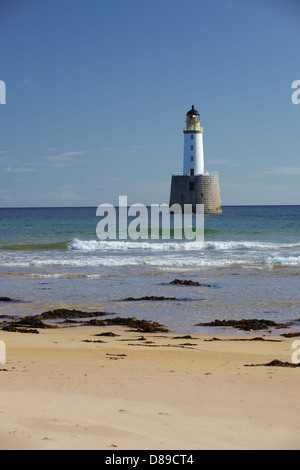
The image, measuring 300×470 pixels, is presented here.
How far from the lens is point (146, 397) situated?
5.38 meters

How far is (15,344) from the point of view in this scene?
28.2 feet

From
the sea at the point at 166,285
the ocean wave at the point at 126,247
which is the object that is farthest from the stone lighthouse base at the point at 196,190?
the sea at the point at 166,285

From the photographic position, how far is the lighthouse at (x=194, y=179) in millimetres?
61406

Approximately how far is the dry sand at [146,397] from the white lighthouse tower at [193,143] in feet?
177

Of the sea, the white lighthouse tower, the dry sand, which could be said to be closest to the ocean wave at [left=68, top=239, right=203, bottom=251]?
the sea

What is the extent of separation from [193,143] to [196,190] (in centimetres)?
542

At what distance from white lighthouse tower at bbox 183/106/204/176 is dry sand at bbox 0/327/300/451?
53805 millimetres

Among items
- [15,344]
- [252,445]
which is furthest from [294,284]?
[252,445]

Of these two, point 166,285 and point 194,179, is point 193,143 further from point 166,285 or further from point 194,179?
point 166,285

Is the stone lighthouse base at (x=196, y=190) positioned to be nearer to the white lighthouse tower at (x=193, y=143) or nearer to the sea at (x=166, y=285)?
the white lighthouse tower at (x=193, y=143)

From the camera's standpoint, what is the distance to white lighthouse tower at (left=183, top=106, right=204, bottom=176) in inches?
2408

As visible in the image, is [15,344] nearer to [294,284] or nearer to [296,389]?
[296,389]

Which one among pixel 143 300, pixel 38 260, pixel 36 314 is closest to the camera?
pixel 36 314
